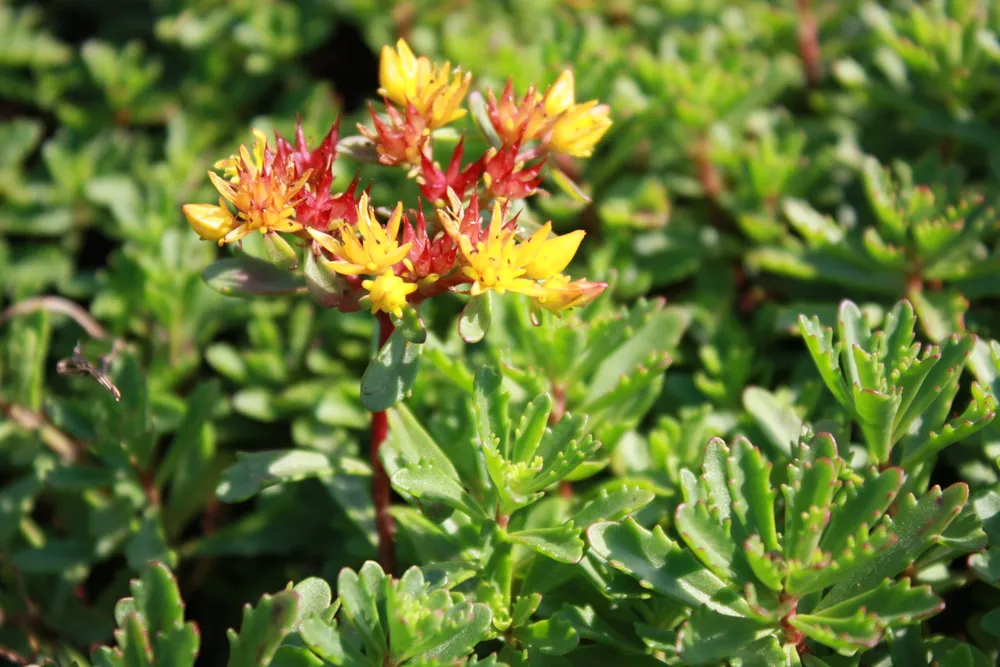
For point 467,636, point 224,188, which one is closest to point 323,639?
point 467,636

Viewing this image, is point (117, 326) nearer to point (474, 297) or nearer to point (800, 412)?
point (474, 297)

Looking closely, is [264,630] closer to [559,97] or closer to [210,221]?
[210,221]

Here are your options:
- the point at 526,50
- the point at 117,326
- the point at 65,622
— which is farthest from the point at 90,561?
the point at 526,50

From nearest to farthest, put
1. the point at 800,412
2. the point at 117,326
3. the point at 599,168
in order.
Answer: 1. the point at 800,412
2. the point at 117,326
3. the point at 599,168

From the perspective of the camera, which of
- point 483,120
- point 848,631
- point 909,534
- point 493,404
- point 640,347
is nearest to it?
point 848,631

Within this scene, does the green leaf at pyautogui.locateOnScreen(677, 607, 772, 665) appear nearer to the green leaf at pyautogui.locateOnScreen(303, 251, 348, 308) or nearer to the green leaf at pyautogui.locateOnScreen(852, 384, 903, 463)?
the green leaf at pyautogui.locateOnScreen(852, 384, 903, 463)
